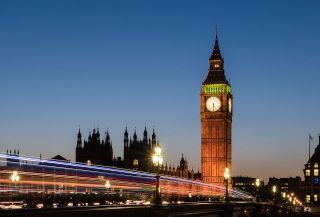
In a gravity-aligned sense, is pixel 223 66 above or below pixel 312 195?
above

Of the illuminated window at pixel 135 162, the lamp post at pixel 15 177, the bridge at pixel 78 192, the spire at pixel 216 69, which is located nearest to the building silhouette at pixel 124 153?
the illuminated window at pixel 135 162

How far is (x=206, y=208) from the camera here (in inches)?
1858

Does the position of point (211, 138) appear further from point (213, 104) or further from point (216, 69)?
point (216, 69)

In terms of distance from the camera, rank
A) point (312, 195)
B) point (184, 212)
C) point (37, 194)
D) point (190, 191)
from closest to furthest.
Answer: point (184, 212) → point (37, 194) → point (190, 191) → point (312, 195)

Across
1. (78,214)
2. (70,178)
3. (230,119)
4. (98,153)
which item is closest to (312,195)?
(230,119)

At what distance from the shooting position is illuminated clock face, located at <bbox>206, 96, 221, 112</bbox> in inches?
4781

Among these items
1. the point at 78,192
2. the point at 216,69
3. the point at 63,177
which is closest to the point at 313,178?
the point at 216,69

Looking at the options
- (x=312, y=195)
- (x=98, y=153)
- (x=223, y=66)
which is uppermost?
(x=223, y=66)

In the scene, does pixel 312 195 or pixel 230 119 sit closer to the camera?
pixel 230 119

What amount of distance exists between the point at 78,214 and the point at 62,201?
16479mm

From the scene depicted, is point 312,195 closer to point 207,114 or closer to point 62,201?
point 207,114

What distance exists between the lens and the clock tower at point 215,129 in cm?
11981

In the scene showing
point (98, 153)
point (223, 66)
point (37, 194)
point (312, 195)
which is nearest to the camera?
point (37, 194)

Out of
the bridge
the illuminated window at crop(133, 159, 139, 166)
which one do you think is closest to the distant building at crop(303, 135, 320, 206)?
the illuminated window at crop(133, 159, 139, 166)
